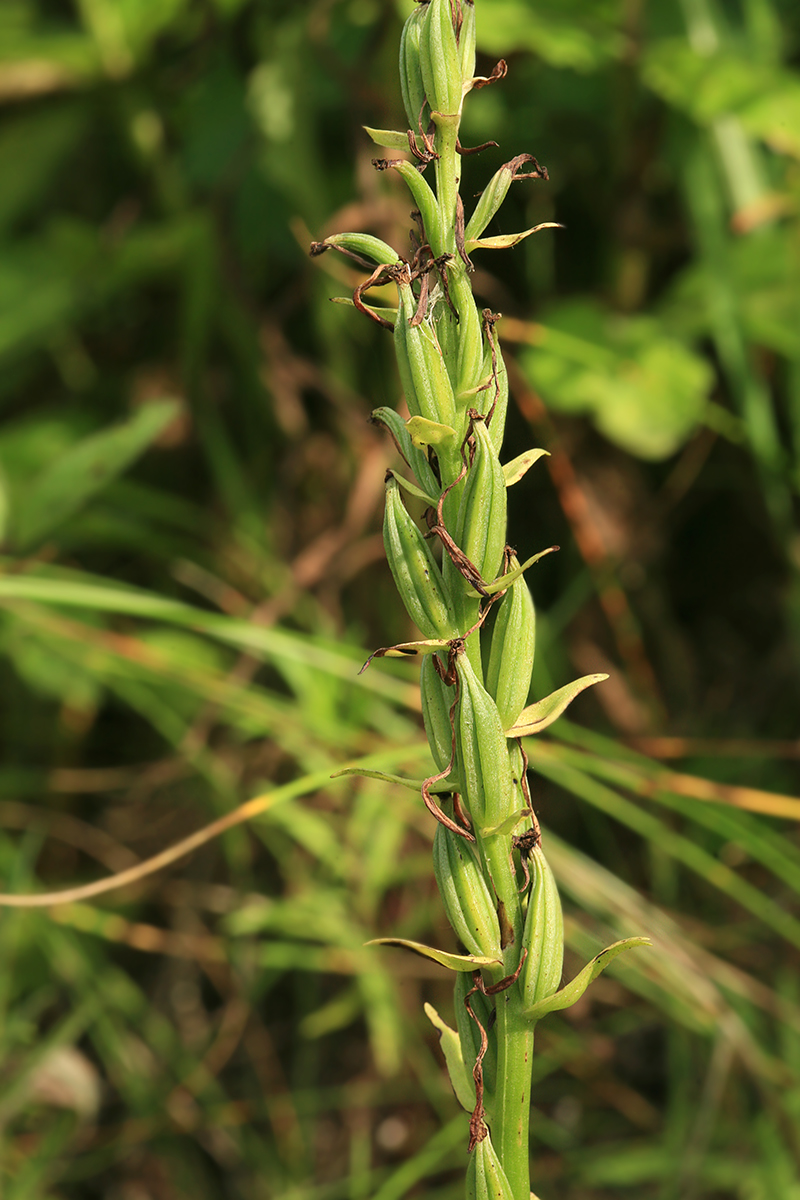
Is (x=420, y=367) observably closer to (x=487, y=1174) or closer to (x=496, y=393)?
(x=496, y=393)

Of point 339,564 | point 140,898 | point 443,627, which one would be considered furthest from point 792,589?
point 443,627

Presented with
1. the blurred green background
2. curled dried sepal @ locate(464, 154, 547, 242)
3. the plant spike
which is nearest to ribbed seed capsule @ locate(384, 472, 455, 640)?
the plant spike

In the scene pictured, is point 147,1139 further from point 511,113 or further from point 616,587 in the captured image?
point 511,113

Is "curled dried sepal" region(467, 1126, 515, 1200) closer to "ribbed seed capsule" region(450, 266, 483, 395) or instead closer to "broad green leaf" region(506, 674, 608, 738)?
"broad green leaf" region(506, 674, 608, 738)

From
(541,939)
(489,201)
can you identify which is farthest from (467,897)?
(489,201)

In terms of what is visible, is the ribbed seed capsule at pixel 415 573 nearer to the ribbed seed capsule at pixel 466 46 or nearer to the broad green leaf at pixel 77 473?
the ribbed seed capsule at pixel 466 46
